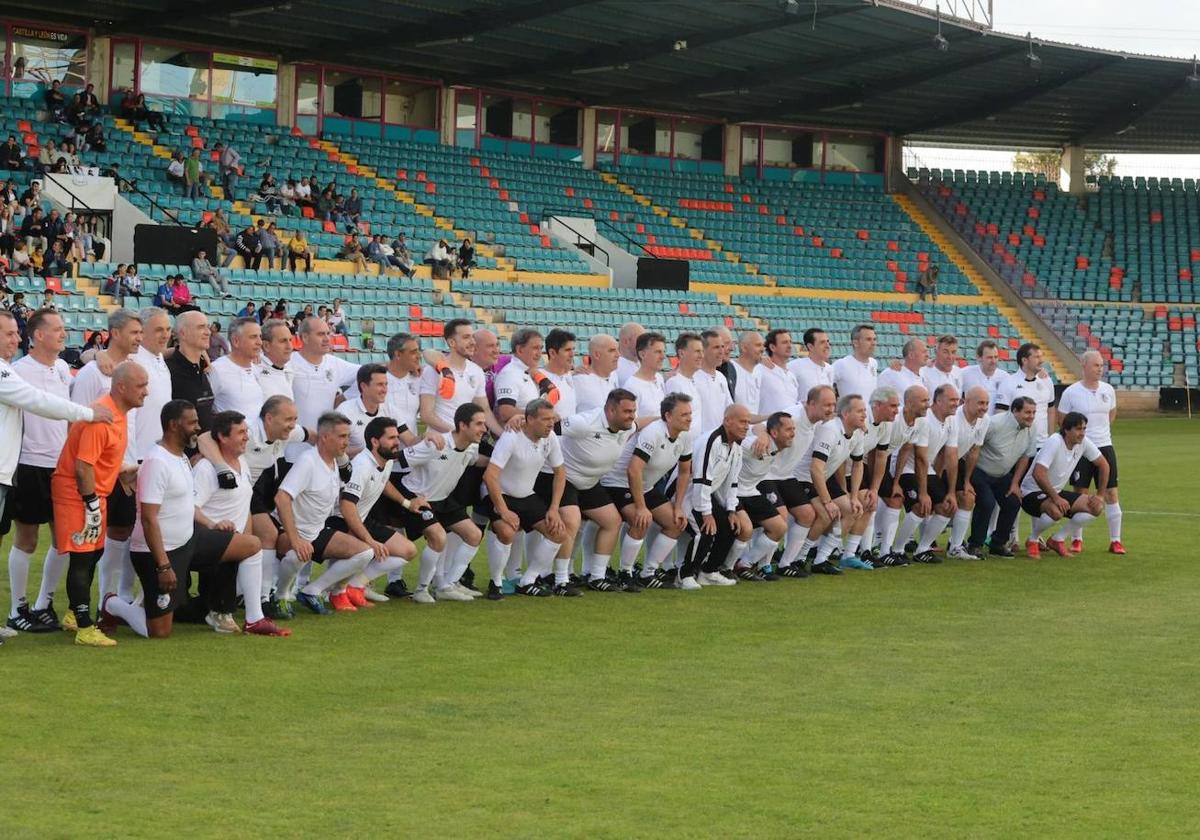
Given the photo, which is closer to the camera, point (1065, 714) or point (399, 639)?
point (1065, 714)

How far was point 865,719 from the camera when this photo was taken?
7.25 m

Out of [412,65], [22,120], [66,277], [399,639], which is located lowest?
[399,639]

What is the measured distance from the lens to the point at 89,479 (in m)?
Answer: 8.61

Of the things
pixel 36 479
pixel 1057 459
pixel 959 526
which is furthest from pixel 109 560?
pixel 1057 459

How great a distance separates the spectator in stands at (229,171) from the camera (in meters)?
32.8

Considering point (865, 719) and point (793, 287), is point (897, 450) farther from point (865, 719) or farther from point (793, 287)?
point (793, 287)

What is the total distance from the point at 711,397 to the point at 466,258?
21736 millimetres

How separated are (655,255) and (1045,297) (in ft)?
40.4

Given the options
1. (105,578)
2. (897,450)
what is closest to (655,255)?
(897,450)

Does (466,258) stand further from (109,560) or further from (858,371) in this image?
(109,560)

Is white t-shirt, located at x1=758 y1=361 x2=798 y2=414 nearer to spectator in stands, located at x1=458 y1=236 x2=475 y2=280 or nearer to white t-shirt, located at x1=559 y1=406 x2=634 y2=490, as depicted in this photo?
white t-shirt, located at x1=559 y1=406 x2=634 y2=490

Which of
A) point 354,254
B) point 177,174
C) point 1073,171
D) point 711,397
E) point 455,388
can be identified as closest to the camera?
point 455,388

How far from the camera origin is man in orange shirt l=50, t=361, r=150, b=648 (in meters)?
8.64

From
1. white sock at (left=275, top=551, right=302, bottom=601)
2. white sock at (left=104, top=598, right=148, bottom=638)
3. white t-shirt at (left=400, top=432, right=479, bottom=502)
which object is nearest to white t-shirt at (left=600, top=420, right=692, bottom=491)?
white t-shirt at (left=400, top=432, right=479, bottom=502)
